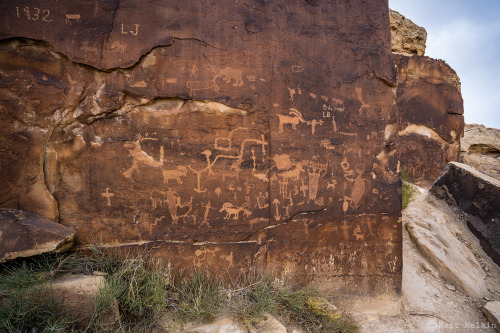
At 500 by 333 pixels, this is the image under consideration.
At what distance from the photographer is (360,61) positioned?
2.68 meters

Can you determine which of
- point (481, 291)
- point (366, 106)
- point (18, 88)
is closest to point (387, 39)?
point (366, 106)

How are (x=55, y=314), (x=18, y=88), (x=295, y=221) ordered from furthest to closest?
(x=295, y=221) < (x=18, y=88) < (x=55, y=314)

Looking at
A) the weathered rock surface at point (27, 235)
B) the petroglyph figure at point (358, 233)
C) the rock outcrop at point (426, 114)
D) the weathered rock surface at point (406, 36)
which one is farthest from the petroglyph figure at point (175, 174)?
the weathered rock surface at point (406, 36)

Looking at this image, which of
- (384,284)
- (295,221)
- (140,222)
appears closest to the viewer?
(140,222)

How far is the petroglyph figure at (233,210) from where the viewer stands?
234 centimetres

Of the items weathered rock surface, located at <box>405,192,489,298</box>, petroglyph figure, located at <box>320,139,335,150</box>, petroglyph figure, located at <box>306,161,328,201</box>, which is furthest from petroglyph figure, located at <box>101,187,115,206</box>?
weathered rock surface, located at <box>405,192,489,298</box>

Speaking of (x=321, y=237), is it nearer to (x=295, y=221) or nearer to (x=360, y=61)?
(x=295, y=221)

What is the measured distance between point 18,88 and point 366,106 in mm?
2910

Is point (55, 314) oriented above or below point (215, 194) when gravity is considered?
below

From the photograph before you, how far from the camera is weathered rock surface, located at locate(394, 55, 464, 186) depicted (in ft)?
21.8

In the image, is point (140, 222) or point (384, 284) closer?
point (140, 222)

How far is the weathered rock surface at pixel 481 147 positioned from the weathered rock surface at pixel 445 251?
550cm

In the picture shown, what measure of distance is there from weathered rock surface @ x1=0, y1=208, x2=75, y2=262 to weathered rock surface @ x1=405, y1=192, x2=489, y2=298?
348 cm

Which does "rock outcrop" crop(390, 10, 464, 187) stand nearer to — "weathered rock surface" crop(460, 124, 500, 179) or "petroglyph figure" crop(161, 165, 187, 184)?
"weathered rock surface" crop(460, 124, 500, 179)
